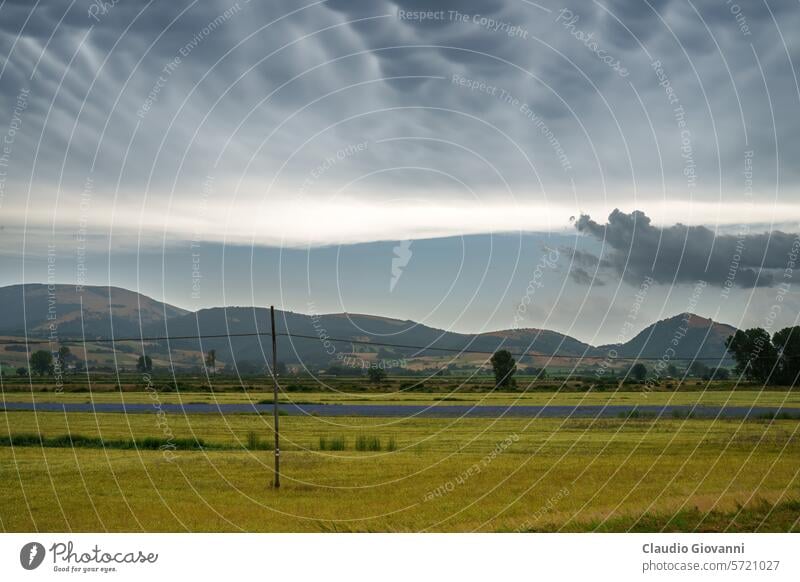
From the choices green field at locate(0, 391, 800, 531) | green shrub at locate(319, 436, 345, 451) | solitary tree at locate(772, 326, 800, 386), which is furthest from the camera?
solitary tree at locate(772, 326, 800, 386)

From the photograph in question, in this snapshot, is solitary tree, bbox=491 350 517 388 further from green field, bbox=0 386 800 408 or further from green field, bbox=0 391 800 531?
green field, bbox=0 391 800 531

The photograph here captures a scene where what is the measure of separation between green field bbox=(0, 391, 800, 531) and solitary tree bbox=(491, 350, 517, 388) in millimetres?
97606

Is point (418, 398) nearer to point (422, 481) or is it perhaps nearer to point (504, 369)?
point (504, 369)

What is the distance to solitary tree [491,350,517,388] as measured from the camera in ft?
545

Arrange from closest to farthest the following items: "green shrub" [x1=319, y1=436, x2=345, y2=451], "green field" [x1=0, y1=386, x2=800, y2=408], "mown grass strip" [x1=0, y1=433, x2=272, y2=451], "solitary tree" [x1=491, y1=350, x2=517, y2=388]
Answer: "mown grass strip" [x1=0, y1=433, x2=272, y2=451], "green shrub" [x1=319, y1=436, x2=345, y2=451], "green field" [x1=0, y1=386, x2=800, y2=408], "solitary tree" [x1=491, y1=350, x2=517, y2=388]

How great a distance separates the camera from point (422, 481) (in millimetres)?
37812

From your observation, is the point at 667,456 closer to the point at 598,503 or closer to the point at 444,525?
the point at 598,503

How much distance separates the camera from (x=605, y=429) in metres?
68.2

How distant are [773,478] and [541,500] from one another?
11405 millimetres
